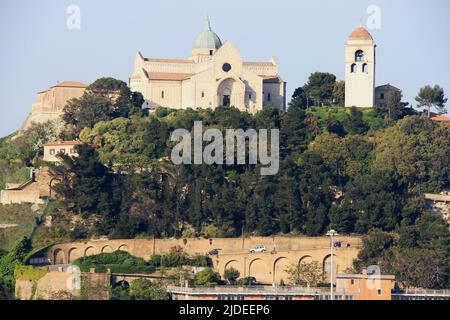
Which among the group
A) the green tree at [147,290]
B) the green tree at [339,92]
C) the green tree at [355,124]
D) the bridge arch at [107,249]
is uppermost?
the green tree at [339,92]

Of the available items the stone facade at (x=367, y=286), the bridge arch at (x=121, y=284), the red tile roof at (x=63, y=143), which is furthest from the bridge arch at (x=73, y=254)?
the stone facade at (x=367, y=286)

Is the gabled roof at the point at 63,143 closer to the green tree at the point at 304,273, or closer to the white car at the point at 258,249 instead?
the white car at the point at 258,249

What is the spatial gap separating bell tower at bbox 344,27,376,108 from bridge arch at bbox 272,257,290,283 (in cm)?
1518

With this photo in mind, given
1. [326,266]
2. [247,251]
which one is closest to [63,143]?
[247,251]

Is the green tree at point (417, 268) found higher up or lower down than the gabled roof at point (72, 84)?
lower down

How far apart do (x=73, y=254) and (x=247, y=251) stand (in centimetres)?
677

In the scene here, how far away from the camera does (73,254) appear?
76.5 m

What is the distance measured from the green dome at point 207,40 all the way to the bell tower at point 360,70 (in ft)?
20.3

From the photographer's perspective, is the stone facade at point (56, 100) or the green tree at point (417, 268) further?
the stone facade at point (56, 100)

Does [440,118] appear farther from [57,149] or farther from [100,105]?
[57,149]

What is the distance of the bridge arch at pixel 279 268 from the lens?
75375 millimetres

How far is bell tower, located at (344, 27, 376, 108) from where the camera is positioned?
293 ft

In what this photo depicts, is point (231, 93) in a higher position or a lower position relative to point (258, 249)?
higher
